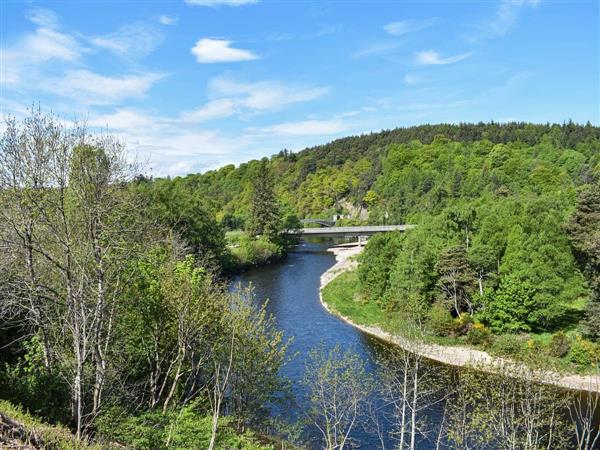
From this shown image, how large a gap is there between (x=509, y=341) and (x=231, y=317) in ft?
66.8

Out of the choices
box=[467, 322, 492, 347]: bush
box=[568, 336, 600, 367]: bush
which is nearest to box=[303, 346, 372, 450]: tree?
box=[467, 322, 492, 347]: bush

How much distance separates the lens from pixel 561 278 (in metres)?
36.6

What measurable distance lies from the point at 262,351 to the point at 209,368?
232 cm

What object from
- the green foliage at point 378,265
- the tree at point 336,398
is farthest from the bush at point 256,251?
the tree at point 336,398

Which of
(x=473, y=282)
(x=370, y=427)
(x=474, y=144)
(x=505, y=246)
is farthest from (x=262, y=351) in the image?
(x=474, y=144)

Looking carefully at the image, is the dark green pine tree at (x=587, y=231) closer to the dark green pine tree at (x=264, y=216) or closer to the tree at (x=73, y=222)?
the tree at (x=73, y=222)

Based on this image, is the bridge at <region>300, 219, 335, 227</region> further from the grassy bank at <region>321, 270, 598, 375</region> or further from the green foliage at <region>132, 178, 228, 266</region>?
the grassy bank at <region>321, 270, 598, 375</region>

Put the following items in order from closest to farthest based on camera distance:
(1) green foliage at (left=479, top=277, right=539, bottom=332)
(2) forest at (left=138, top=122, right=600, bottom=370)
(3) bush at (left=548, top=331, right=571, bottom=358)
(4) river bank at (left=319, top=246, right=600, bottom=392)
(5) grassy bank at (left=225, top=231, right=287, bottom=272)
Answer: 1. (4) river bank at (left=319, top=246, right=600, bottom=392)
2. (3) bush at (left=548, top=331, right=571, bottom=358)
3. (2) forest at (left=138, top=122, right=600, bottom=370)
4. (1) green foliage at (left=479, top=277, right=539, bottom=332)
5. (5) grassy bank at (left=225, top=231, right=287, bottom=272)

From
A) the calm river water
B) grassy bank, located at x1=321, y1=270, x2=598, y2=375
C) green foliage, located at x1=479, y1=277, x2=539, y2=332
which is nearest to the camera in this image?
grassy bank, located at x1=321, y1=270, x2=598, y2=375

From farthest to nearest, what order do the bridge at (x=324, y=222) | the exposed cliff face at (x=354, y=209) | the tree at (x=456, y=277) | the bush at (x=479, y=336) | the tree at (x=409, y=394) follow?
the exposed cliff face at (x=354, y=209) → the bridge at (x=324, y=222) → the tree at (x=456, y=277) → the bush at (x=479, y=336) → the tree at (x=409, y=394)

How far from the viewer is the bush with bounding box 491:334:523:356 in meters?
28.7

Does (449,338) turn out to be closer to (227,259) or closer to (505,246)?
(505,246)

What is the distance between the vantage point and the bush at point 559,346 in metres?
31.6

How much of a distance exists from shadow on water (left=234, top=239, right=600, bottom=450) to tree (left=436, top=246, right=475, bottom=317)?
746cm
